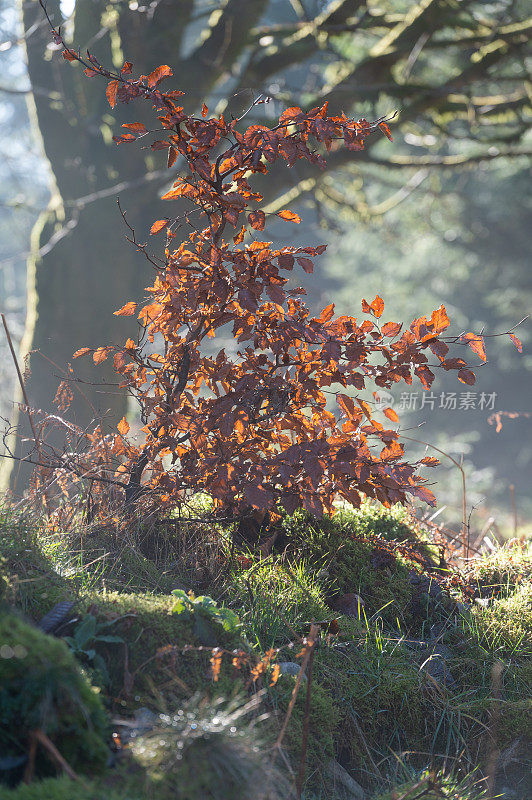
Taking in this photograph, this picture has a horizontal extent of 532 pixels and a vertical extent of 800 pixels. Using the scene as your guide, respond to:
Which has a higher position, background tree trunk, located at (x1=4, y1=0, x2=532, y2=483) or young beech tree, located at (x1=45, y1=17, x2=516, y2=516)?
background tree trunk, located at (x1=4, y1=0, x2=532, y2=483)

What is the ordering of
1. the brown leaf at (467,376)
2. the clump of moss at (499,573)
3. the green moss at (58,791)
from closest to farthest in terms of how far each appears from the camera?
the green moss at (58,791) → the brown leaf at (467,376) → the clump of moss at (499,573)

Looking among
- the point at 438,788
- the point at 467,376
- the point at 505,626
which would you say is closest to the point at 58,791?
the point at 438,788

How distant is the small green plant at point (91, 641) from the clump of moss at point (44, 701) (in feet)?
1.12

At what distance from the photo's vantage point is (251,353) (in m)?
2.66

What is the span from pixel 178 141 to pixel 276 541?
1.84m

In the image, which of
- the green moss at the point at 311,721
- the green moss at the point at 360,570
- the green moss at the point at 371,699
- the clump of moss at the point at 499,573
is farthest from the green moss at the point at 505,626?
the green moss at the point at 311,721

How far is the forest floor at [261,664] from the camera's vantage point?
54.6 inches

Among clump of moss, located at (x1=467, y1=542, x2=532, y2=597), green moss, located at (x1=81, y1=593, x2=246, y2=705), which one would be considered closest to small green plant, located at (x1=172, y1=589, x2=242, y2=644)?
green moss, located at (x1=81, y1=593, x2=246, y2=705)

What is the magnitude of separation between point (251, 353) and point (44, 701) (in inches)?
64.0

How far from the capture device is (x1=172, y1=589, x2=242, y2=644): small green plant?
205cm

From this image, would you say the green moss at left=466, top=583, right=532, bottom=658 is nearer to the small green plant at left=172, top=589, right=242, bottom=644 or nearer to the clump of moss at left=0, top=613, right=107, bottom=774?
the small green plant at left=172, top=589, right=242, bottom=644

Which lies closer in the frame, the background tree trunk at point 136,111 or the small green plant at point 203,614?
the small green plant at point 203,614

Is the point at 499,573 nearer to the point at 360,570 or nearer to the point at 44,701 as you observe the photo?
the point at 360,570

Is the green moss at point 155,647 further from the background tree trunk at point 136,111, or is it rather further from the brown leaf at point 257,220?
the background tree trunk at point 136,111
